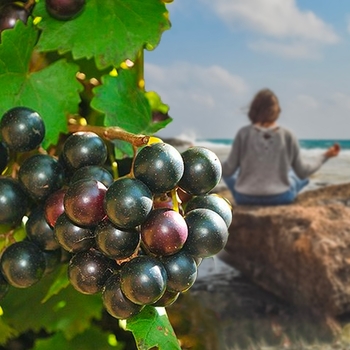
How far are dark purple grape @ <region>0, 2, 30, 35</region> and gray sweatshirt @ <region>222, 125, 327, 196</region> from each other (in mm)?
1953

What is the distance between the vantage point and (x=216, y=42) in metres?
2.67

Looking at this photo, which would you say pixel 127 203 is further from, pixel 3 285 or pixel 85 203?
pixel 3 285

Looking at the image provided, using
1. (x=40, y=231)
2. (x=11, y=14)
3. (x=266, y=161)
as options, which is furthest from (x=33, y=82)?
(x=266, y=161)

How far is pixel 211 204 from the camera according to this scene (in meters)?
0.43

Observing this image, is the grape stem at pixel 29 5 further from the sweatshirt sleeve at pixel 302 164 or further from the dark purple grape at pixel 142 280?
the sweatshirt sleeve at pixel 302 164

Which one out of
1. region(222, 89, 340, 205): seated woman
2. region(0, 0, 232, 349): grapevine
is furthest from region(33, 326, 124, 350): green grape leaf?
region(222, 89, 340, 205): seated woman

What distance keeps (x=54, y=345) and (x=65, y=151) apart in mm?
299

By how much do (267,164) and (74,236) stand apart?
213 cm

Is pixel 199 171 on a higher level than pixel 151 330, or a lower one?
higher

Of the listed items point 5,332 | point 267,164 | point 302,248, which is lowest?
point 302,248

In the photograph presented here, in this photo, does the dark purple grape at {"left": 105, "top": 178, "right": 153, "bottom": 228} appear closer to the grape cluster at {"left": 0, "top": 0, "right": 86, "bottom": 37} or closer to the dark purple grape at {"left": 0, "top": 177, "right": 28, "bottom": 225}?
the dark purple grape at {"left": 0, "top": 177, "right": 28, "bottom": 225}

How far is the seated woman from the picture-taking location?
2.49 meters

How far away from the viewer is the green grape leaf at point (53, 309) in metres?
0.65

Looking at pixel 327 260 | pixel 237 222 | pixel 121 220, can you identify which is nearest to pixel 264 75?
pixel 237 222
